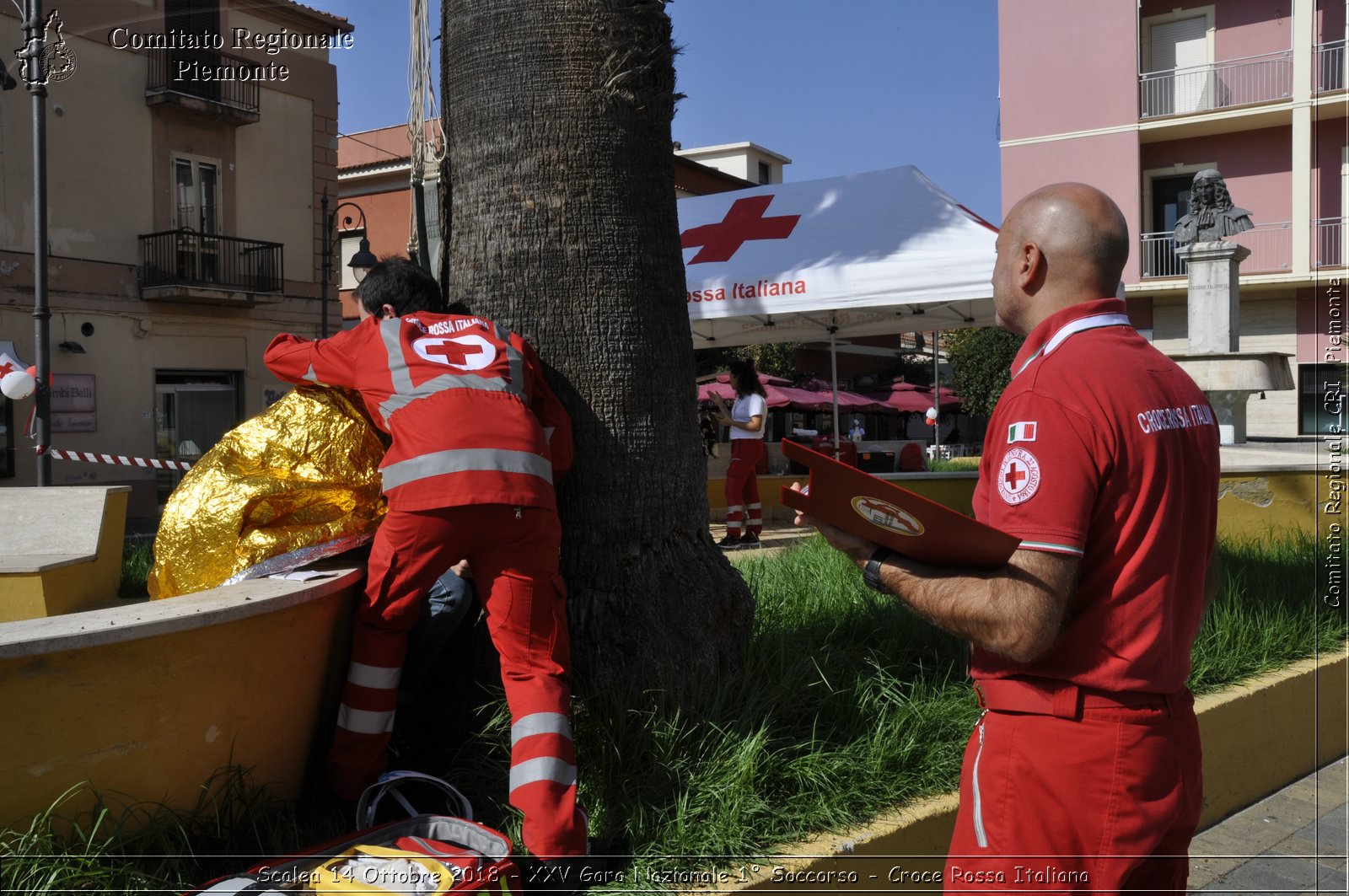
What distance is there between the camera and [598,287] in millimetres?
3543

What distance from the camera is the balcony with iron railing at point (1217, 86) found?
2723 centimetres

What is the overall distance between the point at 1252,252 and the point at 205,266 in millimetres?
24824

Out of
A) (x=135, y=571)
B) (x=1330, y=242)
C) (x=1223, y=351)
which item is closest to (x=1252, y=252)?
(x=1330, y=242)

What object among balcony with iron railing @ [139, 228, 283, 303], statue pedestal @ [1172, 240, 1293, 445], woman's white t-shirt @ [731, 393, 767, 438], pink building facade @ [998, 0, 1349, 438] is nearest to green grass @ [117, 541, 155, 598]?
woman's white t-shirt @ [731, 393, 767, 438]

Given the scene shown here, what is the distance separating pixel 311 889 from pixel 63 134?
21795 millimetres

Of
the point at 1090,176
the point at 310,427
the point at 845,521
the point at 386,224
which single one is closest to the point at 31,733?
the point at 310,427

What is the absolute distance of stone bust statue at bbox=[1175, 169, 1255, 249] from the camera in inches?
639

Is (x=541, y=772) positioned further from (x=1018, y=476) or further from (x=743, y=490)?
(x=743, y=490)

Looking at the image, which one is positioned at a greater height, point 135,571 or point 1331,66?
point 1331,66

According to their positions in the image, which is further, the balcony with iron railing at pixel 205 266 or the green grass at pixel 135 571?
the balcony with iron railing at pixel 205 266

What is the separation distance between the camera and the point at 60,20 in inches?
776

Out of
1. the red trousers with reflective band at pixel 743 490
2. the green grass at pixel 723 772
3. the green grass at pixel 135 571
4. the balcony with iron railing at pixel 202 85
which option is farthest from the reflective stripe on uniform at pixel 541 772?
the balcony with iron railing at pixel 202 85

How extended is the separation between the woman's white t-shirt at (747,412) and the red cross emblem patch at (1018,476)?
8.69 m

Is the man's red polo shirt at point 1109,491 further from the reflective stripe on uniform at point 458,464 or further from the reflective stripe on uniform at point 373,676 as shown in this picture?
the reflective stripe on uniform at point 373,676
